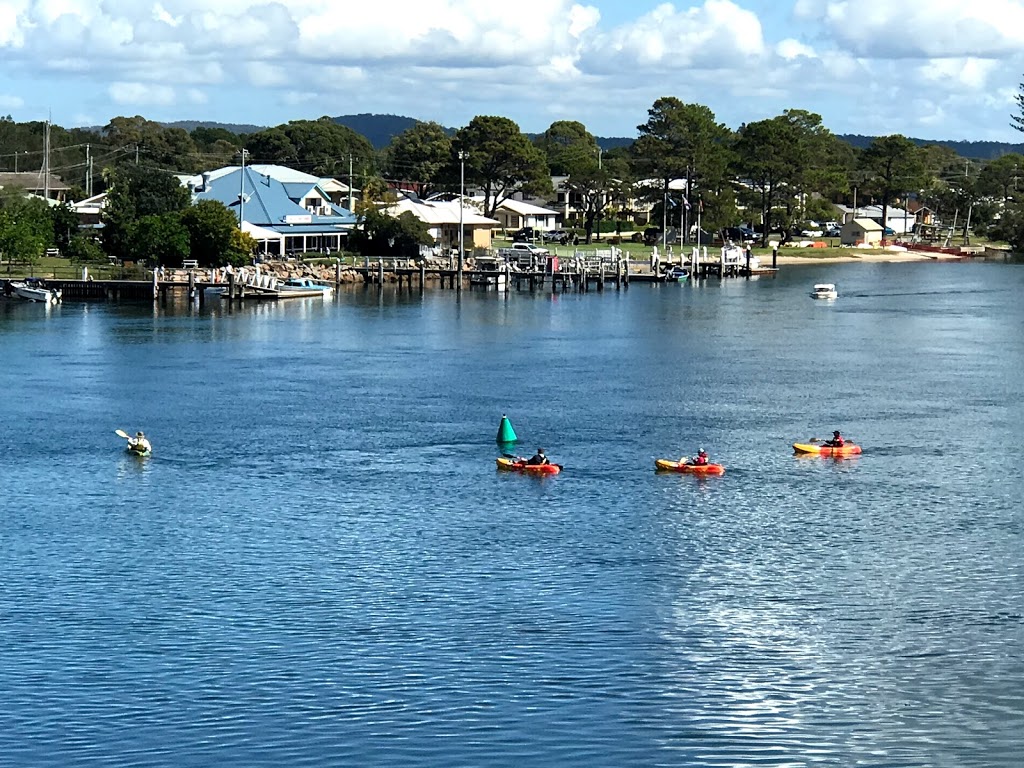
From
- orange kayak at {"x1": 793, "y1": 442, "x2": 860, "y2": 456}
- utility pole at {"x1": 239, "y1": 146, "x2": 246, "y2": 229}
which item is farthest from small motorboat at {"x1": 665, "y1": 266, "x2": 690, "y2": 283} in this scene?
orange kayak at {"x1": 793, "y1": 442, "x2": 860, "y2": 456}

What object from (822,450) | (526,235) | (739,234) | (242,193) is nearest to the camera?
(822,450)

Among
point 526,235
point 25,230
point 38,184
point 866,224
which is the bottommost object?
point 25,230

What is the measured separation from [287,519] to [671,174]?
11247 centimetres

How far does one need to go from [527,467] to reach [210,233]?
6846cm

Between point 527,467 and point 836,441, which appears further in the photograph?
point 836,441

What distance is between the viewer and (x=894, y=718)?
96.8 feet

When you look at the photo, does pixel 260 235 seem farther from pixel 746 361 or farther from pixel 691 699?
pixel 691 699

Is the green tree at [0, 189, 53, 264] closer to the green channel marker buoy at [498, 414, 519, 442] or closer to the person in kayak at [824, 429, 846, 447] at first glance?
the green channel marker buoy at [498, 414, 519, 442]

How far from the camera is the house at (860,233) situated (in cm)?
17512

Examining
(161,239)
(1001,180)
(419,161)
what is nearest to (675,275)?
(161,239)

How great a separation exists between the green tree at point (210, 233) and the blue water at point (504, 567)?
3850 cm

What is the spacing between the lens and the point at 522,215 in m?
158

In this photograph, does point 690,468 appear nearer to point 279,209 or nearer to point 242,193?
point 242,193

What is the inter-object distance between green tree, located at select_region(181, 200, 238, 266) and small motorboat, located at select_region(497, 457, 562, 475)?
219 feet
